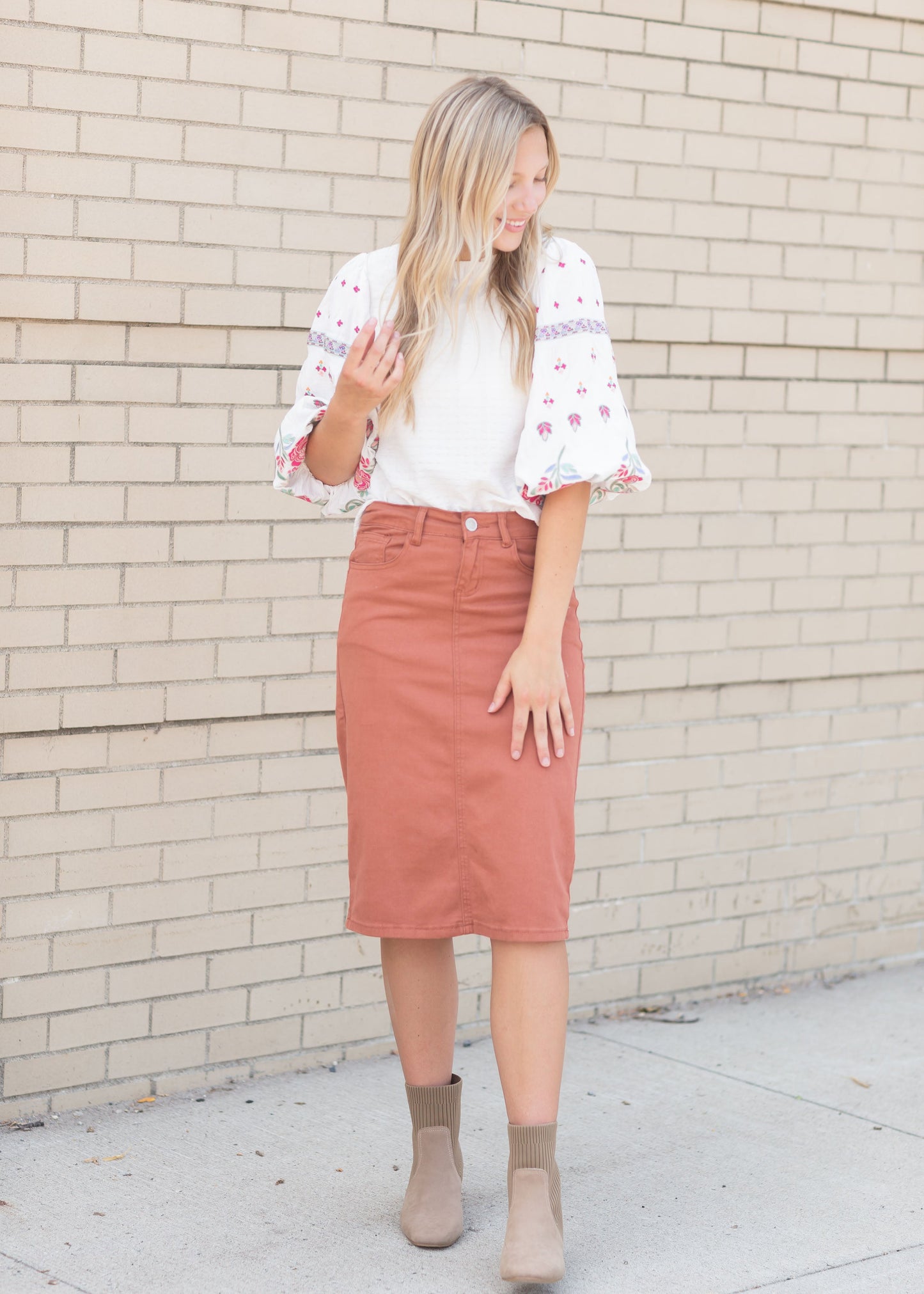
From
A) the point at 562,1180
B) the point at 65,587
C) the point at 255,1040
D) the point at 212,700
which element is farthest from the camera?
the point at 255,1040

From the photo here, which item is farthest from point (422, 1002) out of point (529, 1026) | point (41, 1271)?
point (41, 1271)

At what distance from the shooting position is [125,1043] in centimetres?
383

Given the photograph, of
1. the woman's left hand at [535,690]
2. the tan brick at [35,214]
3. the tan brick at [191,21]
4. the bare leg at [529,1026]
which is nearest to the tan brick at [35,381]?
the tan brick at [35,214]

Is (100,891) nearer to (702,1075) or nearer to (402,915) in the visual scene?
(402,915)

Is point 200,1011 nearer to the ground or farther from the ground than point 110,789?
nearer to the ground

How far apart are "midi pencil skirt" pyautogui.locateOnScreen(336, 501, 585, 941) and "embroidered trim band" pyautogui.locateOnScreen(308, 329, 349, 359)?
0.29m

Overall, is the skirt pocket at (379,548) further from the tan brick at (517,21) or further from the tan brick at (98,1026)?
the tan brick at (517,21)

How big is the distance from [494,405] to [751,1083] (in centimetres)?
207

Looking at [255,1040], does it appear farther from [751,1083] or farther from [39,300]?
[39,300]

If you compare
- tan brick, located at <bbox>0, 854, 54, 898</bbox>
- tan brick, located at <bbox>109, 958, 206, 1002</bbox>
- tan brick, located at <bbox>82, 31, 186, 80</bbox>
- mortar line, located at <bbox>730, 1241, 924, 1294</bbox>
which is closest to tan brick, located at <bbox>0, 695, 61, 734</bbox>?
tan brick, located at <bbox>0, 854, 54, 898</bbox>

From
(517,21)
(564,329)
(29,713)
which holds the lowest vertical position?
(29,713)

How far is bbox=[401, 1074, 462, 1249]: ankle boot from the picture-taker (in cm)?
304

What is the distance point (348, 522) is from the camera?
408 centimetres

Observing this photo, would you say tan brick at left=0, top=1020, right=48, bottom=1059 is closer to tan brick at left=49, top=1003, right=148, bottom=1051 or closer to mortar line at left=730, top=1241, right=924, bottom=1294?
tan brick at left=49, top=1003, right=148, bottom=1051
